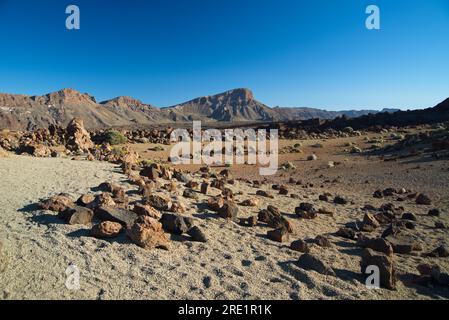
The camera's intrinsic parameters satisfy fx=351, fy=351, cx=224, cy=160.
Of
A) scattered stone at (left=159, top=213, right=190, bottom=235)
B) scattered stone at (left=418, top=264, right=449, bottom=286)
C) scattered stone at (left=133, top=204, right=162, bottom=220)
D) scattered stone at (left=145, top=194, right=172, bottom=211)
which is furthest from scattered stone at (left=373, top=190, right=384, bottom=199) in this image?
scattered stone at (left=133, top=204, right=162, bottom=220)

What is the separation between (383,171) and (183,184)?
1002 cm

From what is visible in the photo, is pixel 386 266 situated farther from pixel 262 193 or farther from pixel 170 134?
pixel 170 134

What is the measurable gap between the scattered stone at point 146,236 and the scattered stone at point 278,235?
6.20 ft

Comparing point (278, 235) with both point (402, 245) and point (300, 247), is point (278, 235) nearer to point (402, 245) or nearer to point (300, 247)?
point (300, 247)

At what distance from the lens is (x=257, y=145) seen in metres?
25.5

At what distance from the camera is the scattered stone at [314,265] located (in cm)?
483

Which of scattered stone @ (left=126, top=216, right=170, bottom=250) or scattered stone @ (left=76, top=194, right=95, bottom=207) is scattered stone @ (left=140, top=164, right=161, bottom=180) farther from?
scattered stone @ (left=126, top=216, right=170, bottom=250)

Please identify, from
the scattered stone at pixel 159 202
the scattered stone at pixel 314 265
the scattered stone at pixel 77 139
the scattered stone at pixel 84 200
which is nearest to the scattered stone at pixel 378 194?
the scattered stone at pixel 314 265

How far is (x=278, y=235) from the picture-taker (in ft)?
20.1

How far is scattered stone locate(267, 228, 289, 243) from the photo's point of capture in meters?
6.08

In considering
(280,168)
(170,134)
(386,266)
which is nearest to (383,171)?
(280,168)

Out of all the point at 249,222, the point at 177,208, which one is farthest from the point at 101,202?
the point at 249,222

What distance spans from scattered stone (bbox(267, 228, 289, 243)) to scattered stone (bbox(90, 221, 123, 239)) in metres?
2.61

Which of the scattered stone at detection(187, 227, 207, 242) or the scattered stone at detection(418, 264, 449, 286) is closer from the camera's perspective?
the scattered stone at detection(418, 264, 449, 286)
